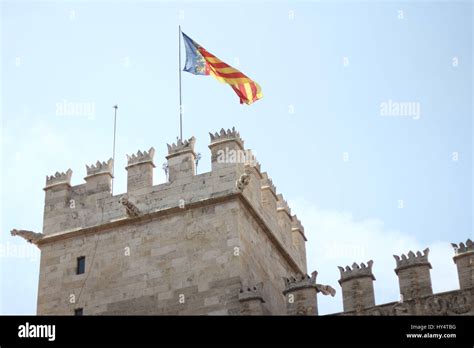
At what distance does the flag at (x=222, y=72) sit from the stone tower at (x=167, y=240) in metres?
1.94

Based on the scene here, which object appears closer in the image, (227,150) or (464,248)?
(464,248)

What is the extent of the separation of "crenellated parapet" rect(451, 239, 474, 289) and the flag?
947cm

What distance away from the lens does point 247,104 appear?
116 feet

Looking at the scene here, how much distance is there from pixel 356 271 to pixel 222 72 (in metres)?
9.15

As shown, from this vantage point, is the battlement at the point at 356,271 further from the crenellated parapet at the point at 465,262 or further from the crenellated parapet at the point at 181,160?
the crenellated parapet at the point at 181,160

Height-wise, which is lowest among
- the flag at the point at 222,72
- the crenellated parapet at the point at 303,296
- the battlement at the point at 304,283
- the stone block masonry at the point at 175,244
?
the crenellated parapet at the point at 303,296

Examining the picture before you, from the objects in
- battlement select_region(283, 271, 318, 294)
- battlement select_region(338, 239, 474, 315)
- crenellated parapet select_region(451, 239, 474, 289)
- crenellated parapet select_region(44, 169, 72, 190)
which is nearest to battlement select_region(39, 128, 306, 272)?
crenellated parapet select_region(44, 169, 72, 190)

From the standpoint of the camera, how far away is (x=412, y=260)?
2902 centimetres

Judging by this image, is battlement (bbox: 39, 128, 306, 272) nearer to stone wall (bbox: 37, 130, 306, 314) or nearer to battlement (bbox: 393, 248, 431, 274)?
stone wall (bbox: 37, 130, 306, 314)

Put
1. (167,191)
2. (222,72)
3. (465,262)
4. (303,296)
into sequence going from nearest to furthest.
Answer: (465,262) < (303,296) < (167,191) < (222,72)

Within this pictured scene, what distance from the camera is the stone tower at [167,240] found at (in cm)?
3170

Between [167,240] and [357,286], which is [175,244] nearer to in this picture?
[167,240]

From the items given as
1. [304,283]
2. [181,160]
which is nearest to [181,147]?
[181,160]

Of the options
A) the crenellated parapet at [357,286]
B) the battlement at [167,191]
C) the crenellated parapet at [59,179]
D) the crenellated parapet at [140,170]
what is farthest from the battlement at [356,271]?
the crenellated parapet at [59,179]
